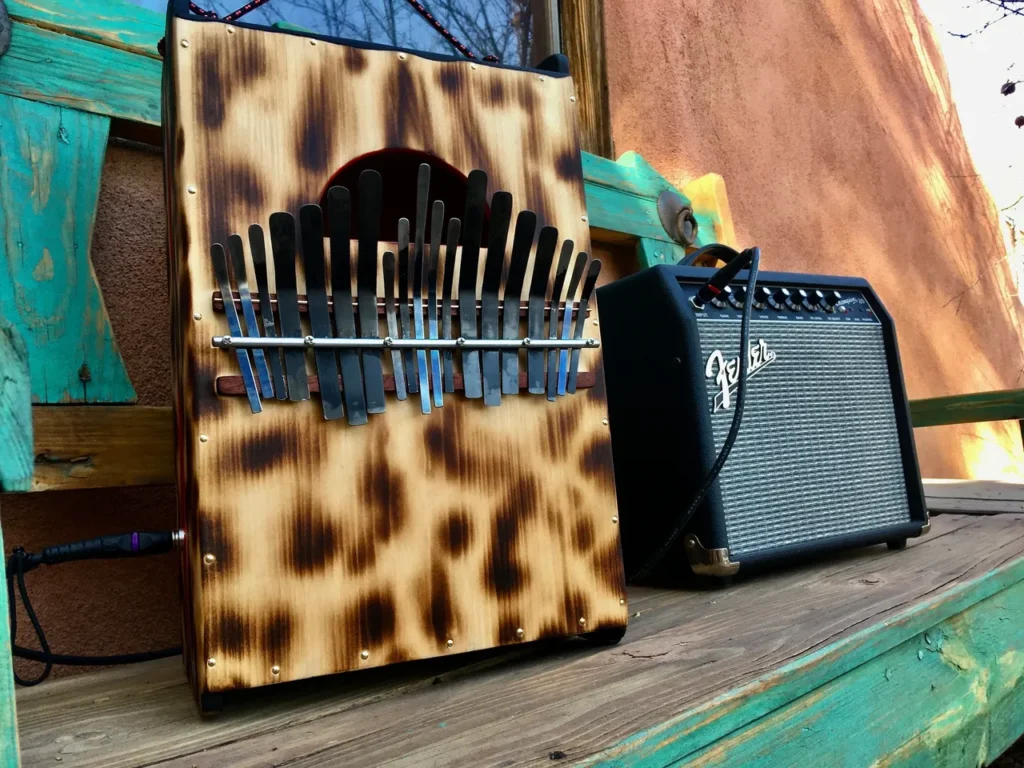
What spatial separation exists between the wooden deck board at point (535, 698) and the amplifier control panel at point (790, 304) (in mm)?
340

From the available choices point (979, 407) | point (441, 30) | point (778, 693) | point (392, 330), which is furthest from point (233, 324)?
point (979, 407)

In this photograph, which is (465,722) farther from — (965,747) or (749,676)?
(965,747)

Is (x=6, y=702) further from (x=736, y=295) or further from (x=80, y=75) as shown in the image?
(x=736, y=295)

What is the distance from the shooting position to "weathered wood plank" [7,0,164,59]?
837mm

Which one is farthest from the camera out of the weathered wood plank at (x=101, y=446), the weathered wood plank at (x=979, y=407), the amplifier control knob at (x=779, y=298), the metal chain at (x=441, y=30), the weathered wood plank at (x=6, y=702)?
the weathered wood plank at (x=979, y=407)

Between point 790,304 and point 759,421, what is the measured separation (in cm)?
18

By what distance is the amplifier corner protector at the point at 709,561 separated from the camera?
87cm

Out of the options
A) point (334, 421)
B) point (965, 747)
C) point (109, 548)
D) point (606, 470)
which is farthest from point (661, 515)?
point (109, 548)

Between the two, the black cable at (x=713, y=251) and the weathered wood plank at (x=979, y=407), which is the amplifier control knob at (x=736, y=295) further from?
the weathered wood plank at (x=979, y=407)

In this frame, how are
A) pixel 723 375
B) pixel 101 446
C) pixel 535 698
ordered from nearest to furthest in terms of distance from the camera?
pixel 535 698, pixel 101 446, pixel 723 375

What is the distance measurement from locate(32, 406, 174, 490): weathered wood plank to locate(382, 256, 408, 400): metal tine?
0.33 meters

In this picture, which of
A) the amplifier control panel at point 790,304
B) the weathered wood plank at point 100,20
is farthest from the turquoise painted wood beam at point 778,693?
the weathered wood plank at point 100,20

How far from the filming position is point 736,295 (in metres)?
0.98

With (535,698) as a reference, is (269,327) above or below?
above
